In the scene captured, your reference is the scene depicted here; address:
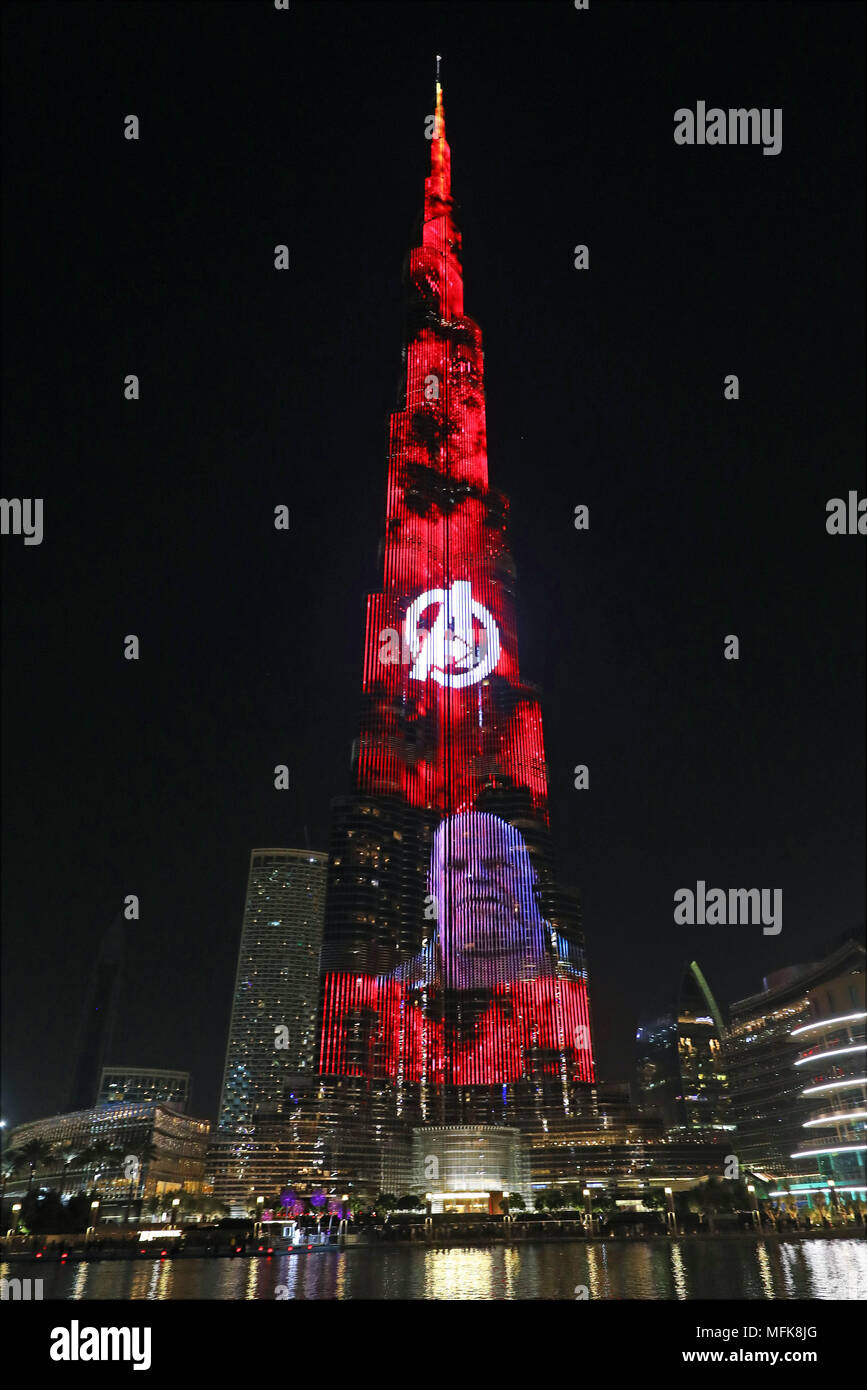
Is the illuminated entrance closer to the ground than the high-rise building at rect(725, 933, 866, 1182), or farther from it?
closer to the ground

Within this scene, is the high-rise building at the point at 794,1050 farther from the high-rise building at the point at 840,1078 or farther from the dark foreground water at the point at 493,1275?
the dark foreground water at the point at 493,1275

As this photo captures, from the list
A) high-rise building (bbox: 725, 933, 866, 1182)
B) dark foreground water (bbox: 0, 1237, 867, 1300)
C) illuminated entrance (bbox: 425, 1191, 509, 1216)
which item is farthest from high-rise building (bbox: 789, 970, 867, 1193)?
illuminated entrance (bbox: 425, 1191, 509, 1216)

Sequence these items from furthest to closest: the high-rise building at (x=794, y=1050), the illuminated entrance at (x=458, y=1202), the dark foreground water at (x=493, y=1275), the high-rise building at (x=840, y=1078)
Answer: the illuminated entrance at (x=458, y=1202), the high-rise building at (x=794, y=1050), the high-rise building at (x=840, y=1078), the dark foreground water at (x=493, y=1275)

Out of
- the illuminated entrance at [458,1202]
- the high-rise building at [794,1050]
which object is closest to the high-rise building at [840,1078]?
the high-rise building at [794,1050]

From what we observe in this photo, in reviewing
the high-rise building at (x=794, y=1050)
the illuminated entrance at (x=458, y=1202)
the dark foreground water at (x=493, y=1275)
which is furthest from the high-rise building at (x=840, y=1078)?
the illuminated entrance at (x=458, y=1202)

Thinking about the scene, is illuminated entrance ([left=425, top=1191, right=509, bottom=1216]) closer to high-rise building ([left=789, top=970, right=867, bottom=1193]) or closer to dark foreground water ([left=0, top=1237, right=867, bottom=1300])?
high-rise building ([left=789, top=970, right=867, bottom=1193])

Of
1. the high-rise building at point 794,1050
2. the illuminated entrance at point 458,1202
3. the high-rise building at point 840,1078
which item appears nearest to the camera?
the high-rise building at point 840,1078

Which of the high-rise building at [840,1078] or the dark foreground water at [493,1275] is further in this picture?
the high-rise building at [840,1078]

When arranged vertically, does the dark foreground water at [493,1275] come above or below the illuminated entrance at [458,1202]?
above
